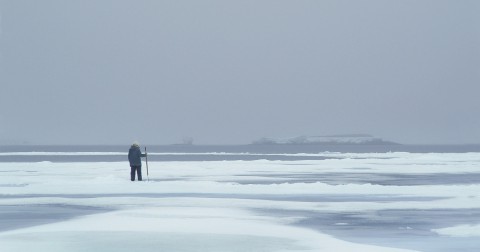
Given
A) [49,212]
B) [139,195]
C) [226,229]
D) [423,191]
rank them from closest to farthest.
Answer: [226,229] < [49,212] < [139,195] < [423,191]

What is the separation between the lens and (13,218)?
13.0 metres

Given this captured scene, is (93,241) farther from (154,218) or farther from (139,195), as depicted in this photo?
(139,195)

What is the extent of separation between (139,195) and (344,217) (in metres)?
6.22

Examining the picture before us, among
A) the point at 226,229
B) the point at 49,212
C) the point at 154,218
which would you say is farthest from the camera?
the point at 49,212

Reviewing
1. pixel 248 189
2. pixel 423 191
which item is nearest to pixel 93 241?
pixel 248 189

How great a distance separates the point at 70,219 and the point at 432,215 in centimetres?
654

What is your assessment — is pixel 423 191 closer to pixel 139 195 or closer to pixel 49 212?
pixel 139 195

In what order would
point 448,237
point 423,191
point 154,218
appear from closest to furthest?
1. point 448,237
2. point 154,218
3. point 423,191

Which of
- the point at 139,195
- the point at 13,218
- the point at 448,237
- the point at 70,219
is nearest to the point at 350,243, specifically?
the point at 448,237

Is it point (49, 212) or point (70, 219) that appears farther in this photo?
point (49, 212)

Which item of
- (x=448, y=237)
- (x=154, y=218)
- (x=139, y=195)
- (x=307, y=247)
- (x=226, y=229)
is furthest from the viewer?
(x=139, y=195)

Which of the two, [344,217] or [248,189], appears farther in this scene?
[248,189]

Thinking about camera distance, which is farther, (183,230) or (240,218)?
(240,218)

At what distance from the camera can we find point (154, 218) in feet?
41.6
